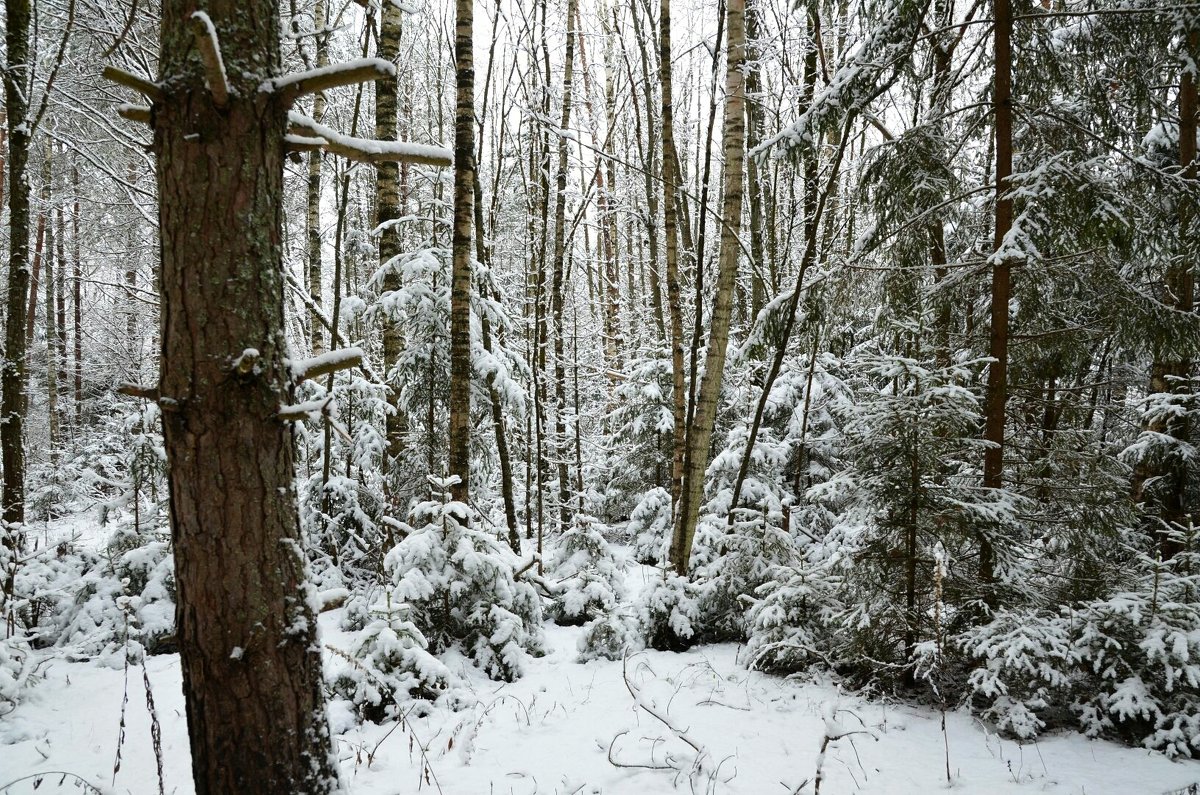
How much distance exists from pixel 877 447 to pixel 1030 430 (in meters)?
1.68

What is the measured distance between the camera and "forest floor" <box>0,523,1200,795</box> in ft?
11.4

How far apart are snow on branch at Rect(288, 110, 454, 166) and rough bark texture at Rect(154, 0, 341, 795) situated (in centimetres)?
10

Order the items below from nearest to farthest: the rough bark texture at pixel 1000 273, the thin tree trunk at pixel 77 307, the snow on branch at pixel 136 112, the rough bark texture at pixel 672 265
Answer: the snow on branch at pixel 136 112 < the rough bark texture at pixel 1000 273 < the rough bark texture at pixel 672 265 < the thin tree trunk at pixel 77 307

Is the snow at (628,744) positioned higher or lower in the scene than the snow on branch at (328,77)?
lower

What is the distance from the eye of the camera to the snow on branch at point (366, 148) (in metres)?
2.12

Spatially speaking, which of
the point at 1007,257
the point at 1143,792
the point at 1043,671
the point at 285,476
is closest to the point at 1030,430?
the point at 1007,257

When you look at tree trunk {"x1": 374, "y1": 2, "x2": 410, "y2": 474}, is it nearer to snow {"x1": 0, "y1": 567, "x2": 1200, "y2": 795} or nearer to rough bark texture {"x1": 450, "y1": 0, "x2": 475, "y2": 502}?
rough bark texture {"x1": 450, "y1": 0, "x2": 475, "y2": 502}

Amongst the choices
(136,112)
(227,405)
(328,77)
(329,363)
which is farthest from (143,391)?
(328,77)

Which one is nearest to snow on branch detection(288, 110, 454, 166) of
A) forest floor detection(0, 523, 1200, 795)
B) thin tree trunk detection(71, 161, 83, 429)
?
forest floor detection(0, 523, 1200, 795)

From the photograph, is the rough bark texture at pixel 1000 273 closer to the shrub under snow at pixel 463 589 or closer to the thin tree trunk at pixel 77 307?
the shrub under snow at pixel 463 589

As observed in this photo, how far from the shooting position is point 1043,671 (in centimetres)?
374

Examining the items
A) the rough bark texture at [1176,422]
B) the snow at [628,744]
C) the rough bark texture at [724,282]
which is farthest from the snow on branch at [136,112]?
the rough bark texture at [1176,422]

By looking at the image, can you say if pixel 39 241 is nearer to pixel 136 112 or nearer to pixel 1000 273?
pixel 136 112

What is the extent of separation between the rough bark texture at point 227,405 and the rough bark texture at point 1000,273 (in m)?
4.71
